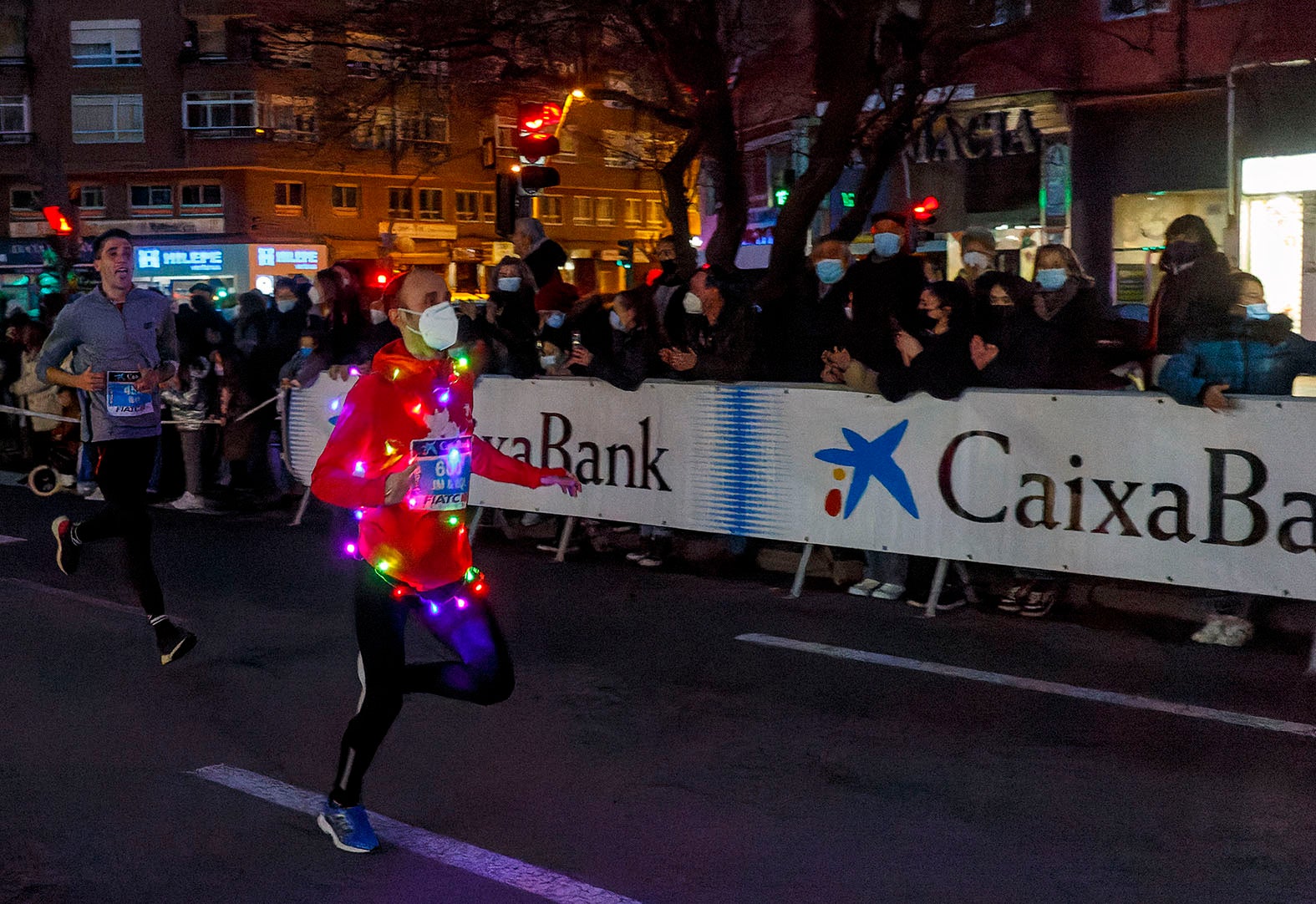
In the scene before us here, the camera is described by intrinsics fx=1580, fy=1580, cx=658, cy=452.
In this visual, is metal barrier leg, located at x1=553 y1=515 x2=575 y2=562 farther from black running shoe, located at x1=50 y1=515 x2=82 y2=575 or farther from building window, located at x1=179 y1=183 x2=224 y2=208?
building window, located at x1=179 y1=183 x2=224 y2=208

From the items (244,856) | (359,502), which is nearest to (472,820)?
(244,856)

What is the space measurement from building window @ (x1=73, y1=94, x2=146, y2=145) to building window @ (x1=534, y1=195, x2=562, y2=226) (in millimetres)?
16461

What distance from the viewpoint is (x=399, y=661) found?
16.7 ft

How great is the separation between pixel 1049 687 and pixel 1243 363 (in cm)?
222

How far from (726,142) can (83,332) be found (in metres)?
8.31

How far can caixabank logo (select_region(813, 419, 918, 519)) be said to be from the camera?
9320 mm

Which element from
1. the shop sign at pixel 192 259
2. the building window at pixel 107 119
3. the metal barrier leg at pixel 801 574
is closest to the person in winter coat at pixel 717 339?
the metal barrier leg at pixel 801 574

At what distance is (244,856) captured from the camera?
16.5 ft

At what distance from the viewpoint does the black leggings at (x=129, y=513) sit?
797 cm

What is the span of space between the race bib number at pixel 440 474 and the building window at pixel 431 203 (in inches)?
2224

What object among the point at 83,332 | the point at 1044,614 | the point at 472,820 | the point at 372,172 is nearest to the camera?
the point at 472,820

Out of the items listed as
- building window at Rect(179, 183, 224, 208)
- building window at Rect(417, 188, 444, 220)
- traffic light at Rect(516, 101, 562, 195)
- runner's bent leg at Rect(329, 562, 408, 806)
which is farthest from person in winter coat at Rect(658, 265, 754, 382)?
building window at Rect(417, 188, 444, 220)

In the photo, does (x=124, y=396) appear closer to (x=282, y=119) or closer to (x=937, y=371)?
(x=937, y=371)

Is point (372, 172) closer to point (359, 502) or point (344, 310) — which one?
point (344, 310)
